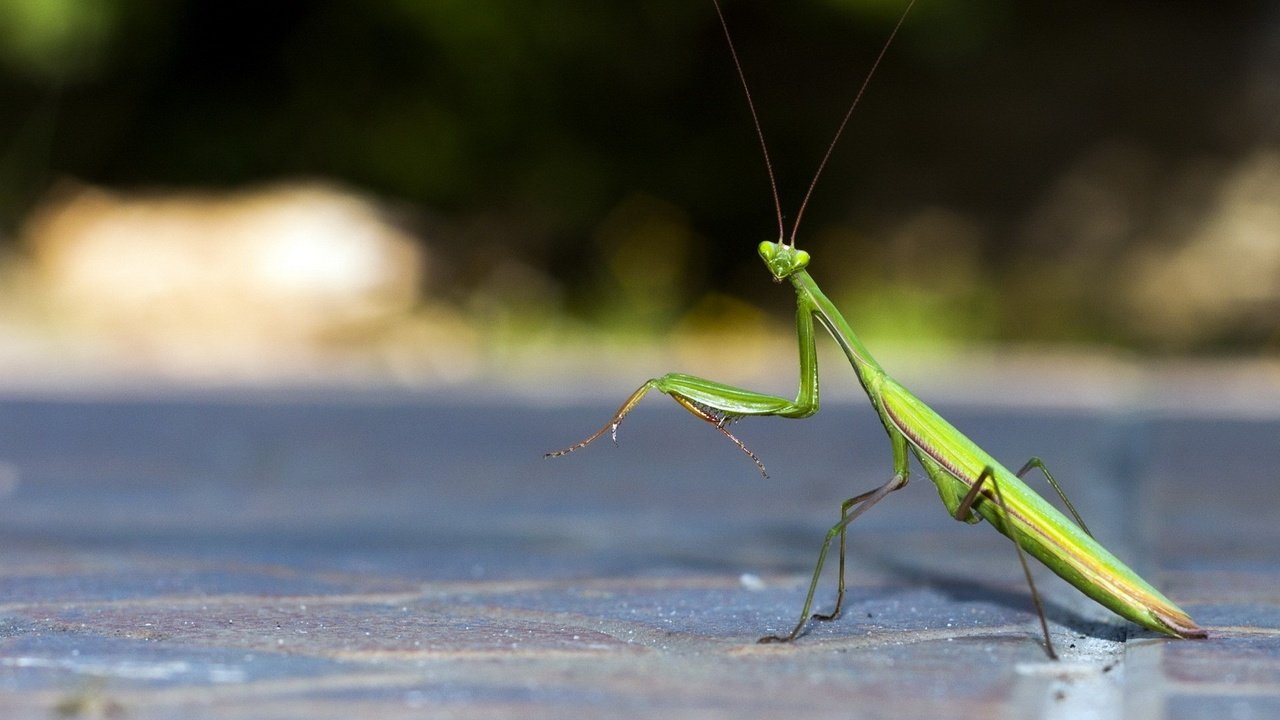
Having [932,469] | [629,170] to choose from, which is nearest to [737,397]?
A: [932,469]

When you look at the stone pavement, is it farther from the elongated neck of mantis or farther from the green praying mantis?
the elongated neck of mantis

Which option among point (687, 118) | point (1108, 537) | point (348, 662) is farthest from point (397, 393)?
point (687, 118)

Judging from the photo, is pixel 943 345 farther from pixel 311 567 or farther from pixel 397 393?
pixel 311 567

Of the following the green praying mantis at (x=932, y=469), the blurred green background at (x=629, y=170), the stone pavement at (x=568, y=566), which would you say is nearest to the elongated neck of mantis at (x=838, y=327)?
the green praying mantis at (x=932, y=469)

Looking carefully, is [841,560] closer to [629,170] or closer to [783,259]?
[783,259]

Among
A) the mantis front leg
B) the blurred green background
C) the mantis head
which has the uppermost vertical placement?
the blurred green background

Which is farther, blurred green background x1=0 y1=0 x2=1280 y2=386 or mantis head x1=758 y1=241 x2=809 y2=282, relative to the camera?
blurred green background x1=0 y1=0 x2=1280 y2=386

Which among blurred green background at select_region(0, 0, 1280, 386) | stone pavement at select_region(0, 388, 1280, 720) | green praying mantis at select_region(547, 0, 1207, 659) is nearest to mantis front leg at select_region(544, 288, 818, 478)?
green praying mantis at select_region(547, 0, 1207, 659)

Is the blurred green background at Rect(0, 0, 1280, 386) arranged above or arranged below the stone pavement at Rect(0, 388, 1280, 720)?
above

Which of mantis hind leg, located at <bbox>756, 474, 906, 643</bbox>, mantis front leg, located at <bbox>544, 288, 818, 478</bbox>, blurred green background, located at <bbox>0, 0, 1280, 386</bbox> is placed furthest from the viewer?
blurred green background, located at <bbox>0, 0, 1280, 386</bbox>

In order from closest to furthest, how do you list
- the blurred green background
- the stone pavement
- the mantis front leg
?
the stone pavement < the mantis front leg < the blurred green background
